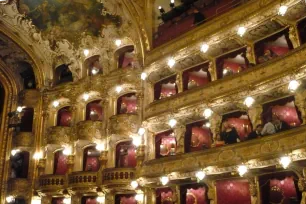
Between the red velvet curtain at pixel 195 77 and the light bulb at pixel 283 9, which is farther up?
the light bulb at pixel 283 9

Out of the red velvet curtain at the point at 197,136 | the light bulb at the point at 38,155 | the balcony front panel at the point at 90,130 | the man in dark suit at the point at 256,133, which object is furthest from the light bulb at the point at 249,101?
the light bulb at the point at 38,155

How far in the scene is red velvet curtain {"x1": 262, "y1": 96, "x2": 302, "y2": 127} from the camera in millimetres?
15281

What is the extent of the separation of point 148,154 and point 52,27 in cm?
1110

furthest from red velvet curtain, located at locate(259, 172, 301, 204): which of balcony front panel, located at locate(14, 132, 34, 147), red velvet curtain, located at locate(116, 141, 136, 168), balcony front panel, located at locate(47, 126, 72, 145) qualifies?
balcony front panel, located at locate(14, 132, 34, 147)

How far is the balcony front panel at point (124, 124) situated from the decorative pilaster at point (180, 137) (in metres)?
2.65

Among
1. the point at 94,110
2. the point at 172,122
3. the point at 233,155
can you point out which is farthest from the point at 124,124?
the point at 233,155

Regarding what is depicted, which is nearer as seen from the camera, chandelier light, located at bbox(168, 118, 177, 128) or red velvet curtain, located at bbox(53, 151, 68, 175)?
chandelier light, located at bbox(168, 118, 177, 128)

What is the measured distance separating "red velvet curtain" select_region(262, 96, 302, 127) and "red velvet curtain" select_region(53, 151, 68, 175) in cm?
1364

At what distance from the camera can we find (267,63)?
50.0ft

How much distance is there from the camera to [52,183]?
22.9 metres

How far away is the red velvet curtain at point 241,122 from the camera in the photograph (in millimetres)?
16800

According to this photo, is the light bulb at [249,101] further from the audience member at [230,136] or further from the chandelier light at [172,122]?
the chandelier light at [172,122]

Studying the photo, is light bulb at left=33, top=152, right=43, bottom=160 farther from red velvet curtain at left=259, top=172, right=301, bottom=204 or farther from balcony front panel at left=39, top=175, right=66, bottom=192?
red velvet curtain at left=259, top=172, right=301, bottom=204

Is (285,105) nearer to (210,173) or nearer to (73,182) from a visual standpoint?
(210,173)
